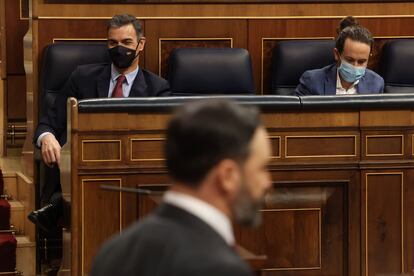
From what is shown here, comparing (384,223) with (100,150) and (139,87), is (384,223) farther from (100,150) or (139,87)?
(139,87)

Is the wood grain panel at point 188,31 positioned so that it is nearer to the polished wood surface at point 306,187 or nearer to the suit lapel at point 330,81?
the suit lapel at point 330,81

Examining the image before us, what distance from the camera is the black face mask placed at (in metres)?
4.79

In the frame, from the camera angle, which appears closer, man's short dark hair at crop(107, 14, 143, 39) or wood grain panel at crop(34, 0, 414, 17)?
man's short dark hair at crop(107, 14, 143, 39)

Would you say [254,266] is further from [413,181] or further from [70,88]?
[70,88]

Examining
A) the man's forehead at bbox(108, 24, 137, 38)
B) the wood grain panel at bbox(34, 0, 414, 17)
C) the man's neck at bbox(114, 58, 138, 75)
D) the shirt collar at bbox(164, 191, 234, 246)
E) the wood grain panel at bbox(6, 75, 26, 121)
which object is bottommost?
the shirt collar at bbox(164, 191, 234, 246)

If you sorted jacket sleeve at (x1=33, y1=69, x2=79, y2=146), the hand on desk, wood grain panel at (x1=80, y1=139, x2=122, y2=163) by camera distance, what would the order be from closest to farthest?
wood grain panel at (x1=80, y1=139, x2=122, y2=163) → the hand on desk → jacket sleeve at (x1=33, y1=69, x2=79, y2=146)

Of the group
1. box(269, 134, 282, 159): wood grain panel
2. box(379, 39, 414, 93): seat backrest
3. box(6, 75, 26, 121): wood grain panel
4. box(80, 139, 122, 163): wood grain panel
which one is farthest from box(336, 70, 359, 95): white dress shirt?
box(6, 75, 26, 121): wood grain panel

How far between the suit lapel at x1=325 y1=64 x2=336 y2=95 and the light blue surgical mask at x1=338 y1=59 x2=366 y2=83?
0.04 metres

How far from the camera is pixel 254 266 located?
11.8ft

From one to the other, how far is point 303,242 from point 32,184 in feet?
5.53

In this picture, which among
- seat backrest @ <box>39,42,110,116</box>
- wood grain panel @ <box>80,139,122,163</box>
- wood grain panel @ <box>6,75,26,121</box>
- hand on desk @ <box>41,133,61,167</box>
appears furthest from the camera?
wood grain panel @ <box>6,75,26,121</box>

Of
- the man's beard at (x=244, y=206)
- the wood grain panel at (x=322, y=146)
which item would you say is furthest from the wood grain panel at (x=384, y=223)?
the man's beard at (x=244, y=206)

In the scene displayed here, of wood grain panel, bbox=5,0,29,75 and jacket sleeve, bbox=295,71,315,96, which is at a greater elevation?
wood grain panel, bbox=5,0,29,75

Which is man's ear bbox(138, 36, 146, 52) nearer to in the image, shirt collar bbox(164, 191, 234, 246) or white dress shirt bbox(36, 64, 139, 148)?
white dress shirt bbox(36, 64, 139, 148)
